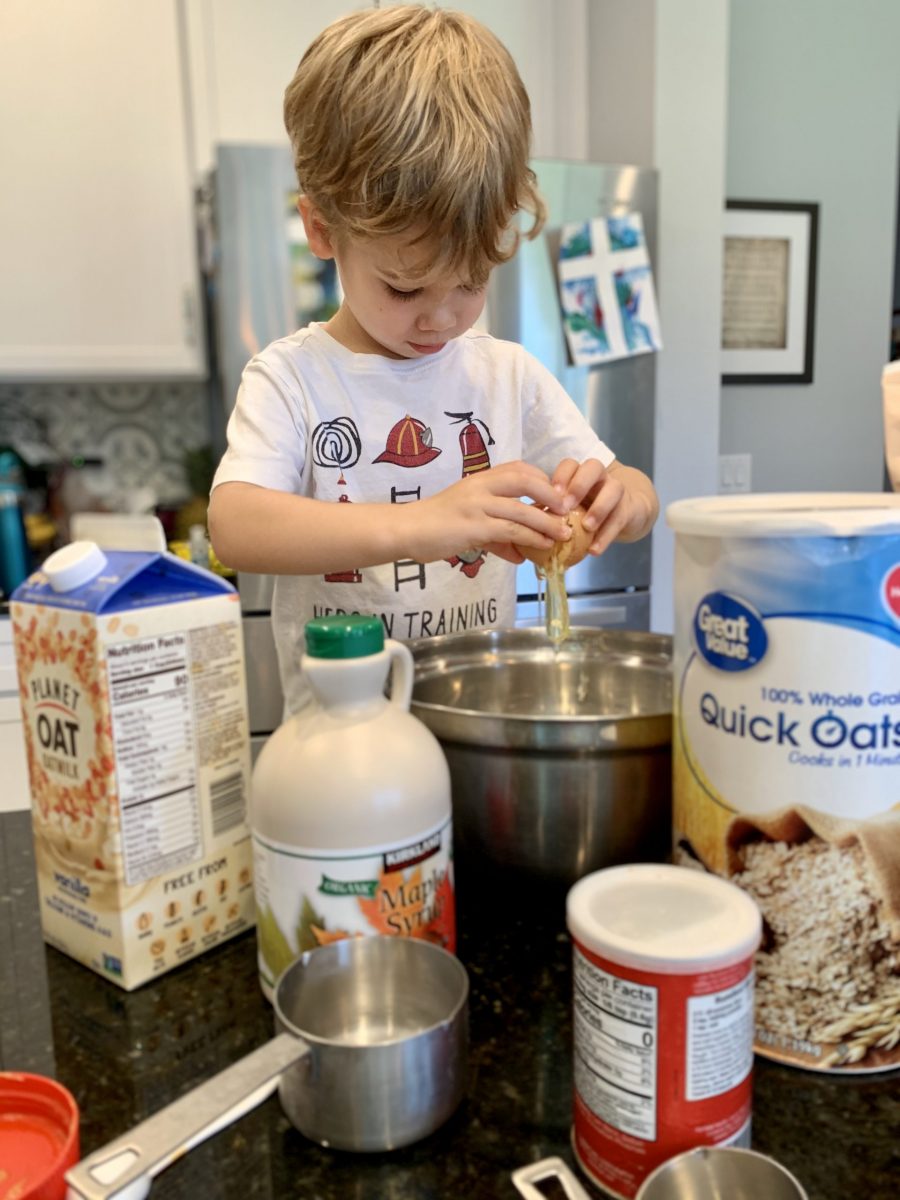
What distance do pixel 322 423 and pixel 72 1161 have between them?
673mm

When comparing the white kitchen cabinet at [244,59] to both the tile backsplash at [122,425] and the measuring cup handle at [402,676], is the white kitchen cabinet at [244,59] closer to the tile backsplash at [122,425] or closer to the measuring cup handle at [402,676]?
the tile backsplash at [122,425]

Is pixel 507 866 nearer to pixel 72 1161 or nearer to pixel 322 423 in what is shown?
pixel 72 1161

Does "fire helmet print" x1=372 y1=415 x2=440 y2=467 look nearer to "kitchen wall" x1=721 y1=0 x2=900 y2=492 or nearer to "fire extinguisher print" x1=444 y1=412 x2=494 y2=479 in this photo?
"fire extinguisher print" x1=444 y1=412 x2=494 y2=479

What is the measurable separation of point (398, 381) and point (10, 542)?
154 centimetres

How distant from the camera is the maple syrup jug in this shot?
0.43 metres

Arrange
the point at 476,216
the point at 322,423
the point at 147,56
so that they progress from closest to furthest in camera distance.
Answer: the point at 476,216 < the point at 322,423 < the point at 147,56

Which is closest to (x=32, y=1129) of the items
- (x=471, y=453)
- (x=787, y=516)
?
(x=787, y=516)

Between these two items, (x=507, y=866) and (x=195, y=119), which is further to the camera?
(x=195, y=119)

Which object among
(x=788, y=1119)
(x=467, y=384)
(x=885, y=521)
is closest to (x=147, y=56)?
(x=467, y=384)

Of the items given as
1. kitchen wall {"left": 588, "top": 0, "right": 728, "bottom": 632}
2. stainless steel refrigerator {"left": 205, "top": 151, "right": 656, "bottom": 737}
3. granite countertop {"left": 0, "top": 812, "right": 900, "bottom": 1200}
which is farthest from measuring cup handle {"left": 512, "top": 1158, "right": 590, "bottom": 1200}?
kitchen wall {"left": 588, "top": 0, "right": 728, "bottom": 632}

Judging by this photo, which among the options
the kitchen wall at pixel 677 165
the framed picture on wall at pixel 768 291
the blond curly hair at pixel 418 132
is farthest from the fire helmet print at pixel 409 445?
the framed picture on wall at pixel 768 291

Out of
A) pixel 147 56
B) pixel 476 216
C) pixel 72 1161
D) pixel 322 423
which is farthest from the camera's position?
pixel 147 56

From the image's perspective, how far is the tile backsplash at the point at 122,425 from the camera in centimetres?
241

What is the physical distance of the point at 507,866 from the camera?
1.81 ft
